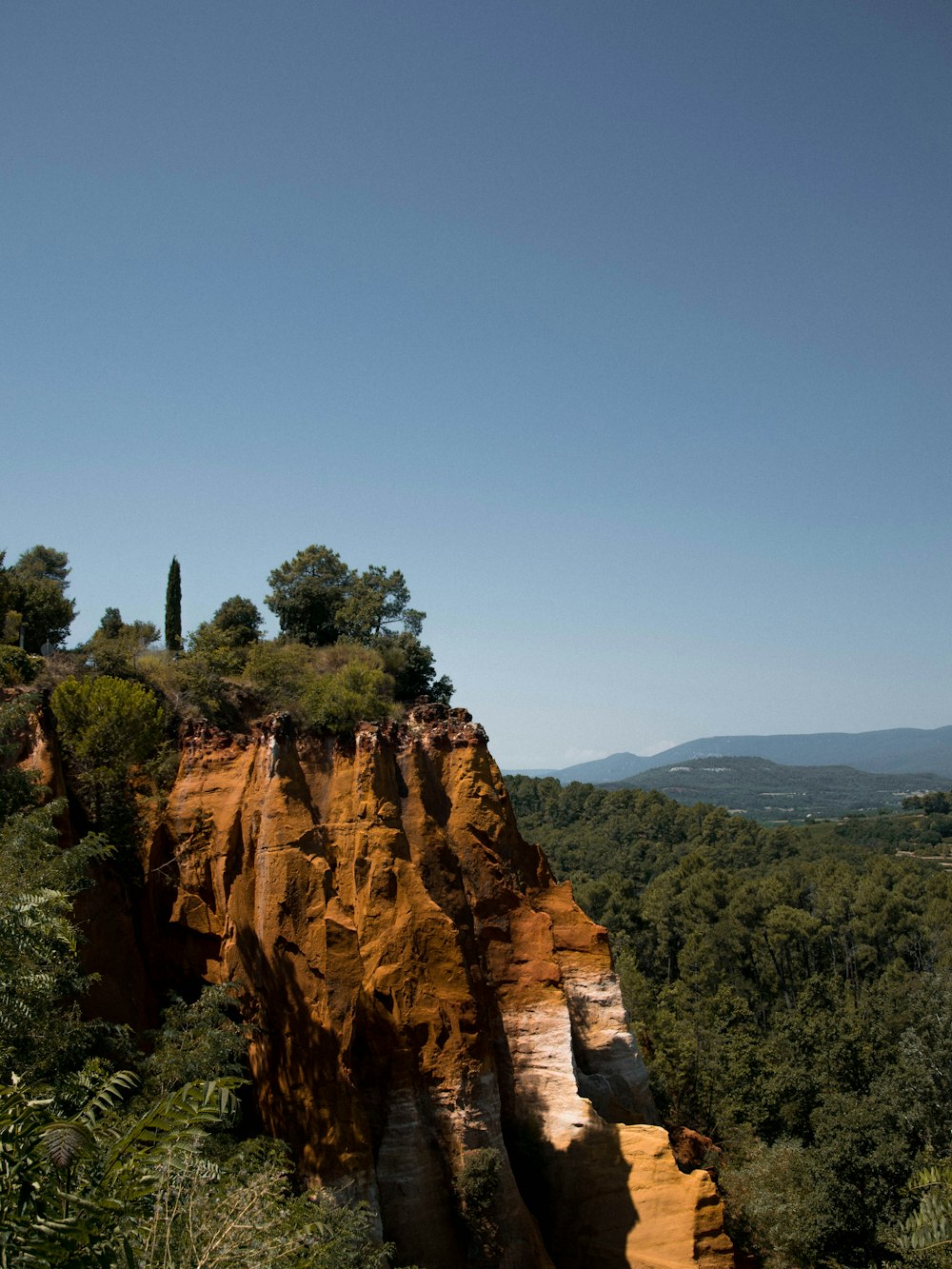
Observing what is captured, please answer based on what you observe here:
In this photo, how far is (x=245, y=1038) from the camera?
17.6 m

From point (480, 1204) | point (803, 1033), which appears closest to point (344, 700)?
point (480, 1204)

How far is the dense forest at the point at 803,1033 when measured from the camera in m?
28.0

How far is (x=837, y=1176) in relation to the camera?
97.8 feet

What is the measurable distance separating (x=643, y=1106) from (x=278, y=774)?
13.6m

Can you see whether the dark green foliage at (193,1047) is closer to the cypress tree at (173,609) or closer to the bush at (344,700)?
the bush at (344,700)

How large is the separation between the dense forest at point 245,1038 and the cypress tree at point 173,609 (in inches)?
6.1

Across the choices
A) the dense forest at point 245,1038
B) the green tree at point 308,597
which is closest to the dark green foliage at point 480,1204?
the dense forest at point 245,1038

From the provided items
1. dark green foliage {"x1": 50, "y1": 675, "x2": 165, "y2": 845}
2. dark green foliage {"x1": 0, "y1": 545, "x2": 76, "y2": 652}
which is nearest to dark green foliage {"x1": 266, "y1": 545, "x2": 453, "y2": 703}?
dark green foliage {"x1": 0, "y1": 545, "x2": 76, "y2": 652}

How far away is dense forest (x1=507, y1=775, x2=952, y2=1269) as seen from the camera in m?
28.0

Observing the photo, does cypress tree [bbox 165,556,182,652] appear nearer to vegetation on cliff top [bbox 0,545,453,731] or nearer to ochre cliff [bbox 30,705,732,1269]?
vegetation on cliff top [bbox 0,545,453,731]

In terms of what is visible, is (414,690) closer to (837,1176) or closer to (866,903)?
(837,1176)

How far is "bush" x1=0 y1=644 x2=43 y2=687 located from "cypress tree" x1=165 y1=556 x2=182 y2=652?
16.2 metres

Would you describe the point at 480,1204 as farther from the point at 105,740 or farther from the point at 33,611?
the point at 33,611

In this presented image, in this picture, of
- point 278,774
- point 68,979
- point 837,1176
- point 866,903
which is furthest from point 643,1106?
point 866,903
